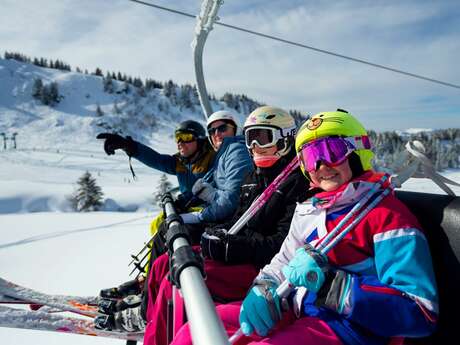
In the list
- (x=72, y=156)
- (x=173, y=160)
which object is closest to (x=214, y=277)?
Result: (x=173, y=160)

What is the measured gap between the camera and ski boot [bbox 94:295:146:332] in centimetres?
232

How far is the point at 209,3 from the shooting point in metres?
3.42

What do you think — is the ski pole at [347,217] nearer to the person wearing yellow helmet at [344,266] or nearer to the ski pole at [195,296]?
the person wearing yellow helmet at [344,266]

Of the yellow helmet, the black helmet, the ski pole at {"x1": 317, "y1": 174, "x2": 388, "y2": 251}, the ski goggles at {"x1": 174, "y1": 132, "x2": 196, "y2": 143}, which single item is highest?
the black helmet

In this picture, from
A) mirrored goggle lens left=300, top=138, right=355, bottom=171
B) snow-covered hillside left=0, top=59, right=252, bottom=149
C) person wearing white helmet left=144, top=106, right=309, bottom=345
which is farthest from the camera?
snow-covered hillside left=0, top=59, right=252, bottom=149

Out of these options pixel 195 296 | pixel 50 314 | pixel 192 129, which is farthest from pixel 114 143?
pixel 195 296

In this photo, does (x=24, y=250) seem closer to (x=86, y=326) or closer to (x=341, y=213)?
(x=86, y=326)

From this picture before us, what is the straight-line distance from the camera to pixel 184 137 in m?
3.59

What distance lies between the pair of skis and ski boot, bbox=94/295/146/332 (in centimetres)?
4

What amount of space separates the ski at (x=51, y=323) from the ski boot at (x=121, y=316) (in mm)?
37

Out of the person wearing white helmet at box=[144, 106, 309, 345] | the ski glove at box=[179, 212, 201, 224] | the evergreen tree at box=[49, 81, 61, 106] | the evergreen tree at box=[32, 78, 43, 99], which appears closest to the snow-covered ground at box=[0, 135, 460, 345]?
the ski glove at box=[179, 212, 201, 224]

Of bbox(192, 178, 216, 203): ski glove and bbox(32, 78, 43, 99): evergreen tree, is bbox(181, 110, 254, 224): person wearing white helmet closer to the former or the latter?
bbox(192, 178, 216, 203): ski glove

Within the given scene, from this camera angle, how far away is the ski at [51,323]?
2368 millimetres

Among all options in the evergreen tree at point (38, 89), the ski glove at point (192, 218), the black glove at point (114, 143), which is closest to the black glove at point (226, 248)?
the ski glove at point (192, 218)
